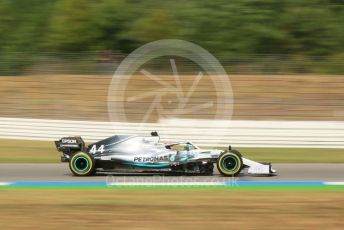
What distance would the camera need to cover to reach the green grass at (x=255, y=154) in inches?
570

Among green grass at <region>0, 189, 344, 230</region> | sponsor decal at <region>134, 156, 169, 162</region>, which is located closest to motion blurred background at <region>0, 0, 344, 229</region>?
green grass at <region>0, 189, 344, 230</region>

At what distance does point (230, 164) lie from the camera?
10.9 m

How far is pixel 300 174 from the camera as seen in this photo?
11.8 meters

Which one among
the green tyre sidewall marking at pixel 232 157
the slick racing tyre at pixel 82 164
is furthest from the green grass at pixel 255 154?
the green tyre sidewall marking at pixel 232 157

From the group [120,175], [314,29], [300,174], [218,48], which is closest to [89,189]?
[120,175]

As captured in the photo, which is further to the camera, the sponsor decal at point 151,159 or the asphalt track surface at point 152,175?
the sponsor decal at point 151,159

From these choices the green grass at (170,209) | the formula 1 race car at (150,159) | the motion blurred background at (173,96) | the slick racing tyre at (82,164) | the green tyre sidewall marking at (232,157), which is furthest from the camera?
the slick racing tyre at (82,164)

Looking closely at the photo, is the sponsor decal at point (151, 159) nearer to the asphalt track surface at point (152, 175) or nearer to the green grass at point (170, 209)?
the asphalt track surface at point (152, 175)

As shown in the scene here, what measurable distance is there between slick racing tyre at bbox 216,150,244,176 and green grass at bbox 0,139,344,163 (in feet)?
11.8

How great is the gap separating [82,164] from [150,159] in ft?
3.94

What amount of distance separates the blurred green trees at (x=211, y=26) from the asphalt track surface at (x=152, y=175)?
56.9 ft

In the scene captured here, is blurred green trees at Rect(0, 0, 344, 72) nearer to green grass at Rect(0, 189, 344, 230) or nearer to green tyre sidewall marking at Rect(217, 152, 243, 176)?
green tyre sidewall marking at Rect(217, 152, 243, 176)

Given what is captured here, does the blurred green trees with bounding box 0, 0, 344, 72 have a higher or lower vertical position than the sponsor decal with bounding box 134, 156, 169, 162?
higher

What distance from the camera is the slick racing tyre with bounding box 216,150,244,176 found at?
10.9 m
